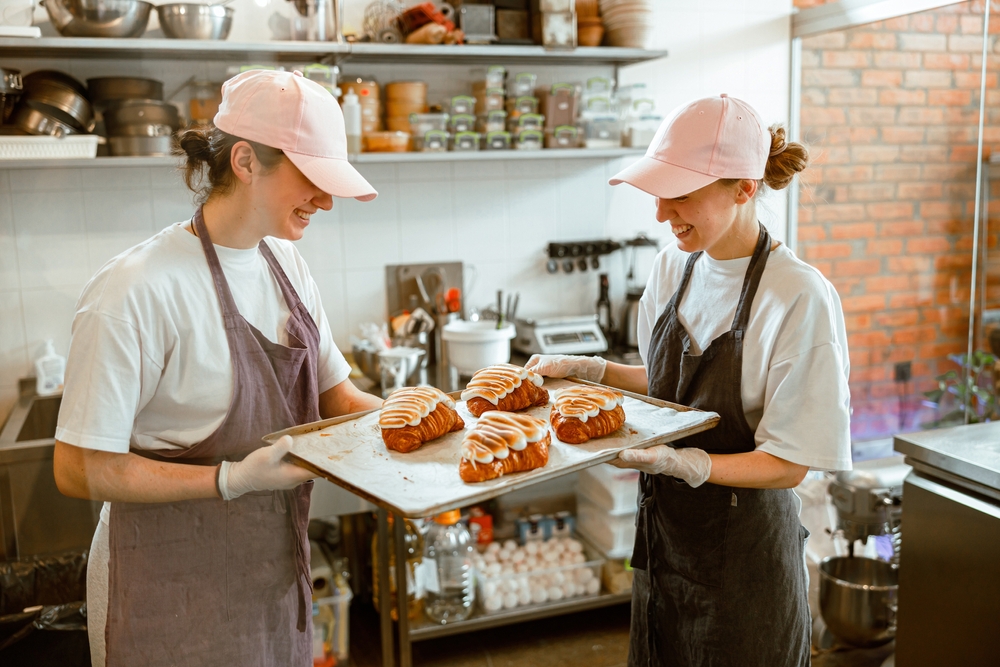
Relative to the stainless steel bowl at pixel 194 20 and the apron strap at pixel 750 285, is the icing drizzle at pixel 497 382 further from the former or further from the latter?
the stainless steel bowl at pixel 194 20

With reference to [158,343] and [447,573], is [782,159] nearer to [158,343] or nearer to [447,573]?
[158,343]

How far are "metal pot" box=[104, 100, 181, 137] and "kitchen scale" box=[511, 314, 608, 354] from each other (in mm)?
1528

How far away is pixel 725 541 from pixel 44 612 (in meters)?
1.50

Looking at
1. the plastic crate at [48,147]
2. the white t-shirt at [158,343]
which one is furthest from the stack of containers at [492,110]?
the white t-shirt at [158,343]

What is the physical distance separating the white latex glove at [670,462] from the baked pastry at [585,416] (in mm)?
138

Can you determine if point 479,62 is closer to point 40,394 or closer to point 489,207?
point 489,207

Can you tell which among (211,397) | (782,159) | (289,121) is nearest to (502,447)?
(211,397)

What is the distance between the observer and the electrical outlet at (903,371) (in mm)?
3711

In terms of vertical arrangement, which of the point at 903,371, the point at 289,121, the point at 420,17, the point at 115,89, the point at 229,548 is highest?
the point at 420,17

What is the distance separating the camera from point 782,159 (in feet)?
5.82

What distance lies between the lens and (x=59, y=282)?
2457 mm

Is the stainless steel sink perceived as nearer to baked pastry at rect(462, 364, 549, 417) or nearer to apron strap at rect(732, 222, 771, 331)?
baked pastry at rect(462, 364, 549, 417)

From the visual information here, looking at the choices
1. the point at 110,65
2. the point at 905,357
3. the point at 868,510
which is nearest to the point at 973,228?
the point at 905,357

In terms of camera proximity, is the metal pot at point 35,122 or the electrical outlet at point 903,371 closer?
the metal pot at point 35,122
